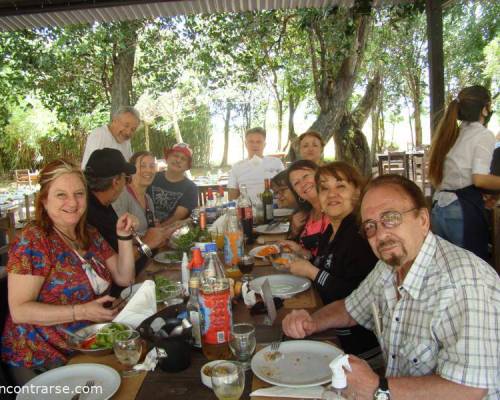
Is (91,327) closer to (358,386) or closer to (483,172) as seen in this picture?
(358,386)

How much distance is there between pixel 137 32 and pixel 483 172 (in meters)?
4.63

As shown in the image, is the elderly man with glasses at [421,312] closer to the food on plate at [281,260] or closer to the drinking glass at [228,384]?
the drinking glass at [228,384]

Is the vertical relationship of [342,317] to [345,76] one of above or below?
below

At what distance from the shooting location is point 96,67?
6285 millimetres

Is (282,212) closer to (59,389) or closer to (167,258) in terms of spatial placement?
(167,258)

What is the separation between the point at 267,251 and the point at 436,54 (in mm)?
2205

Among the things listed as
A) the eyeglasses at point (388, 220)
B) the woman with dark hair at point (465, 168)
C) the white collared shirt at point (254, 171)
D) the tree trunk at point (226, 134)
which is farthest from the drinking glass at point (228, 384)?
the tree trunk at point (226, 134)

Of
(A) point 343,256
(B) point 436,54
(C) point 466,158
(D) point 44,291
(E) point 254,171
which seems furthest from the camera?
(E) point 254,171

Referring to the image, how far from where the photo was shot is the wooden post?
3.45 meters

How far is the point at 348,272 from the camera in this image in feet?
6.06

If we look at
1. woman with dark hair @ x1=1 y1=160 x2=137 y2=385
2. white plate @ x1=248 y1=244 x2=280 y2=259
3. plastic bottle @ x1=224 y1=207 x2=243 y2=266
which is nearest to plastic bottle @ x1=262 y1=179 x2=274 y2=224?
white plate @ x1=248 y1=244 x2=280 y2=259

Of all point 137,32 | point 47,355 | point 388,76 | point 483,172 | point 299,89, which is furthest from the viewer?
point 388,76

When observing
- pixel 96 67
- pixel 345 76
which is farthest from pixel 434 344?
pixel 96 67

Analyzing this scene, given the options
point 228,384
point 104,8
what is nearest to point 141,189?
point 104,8
